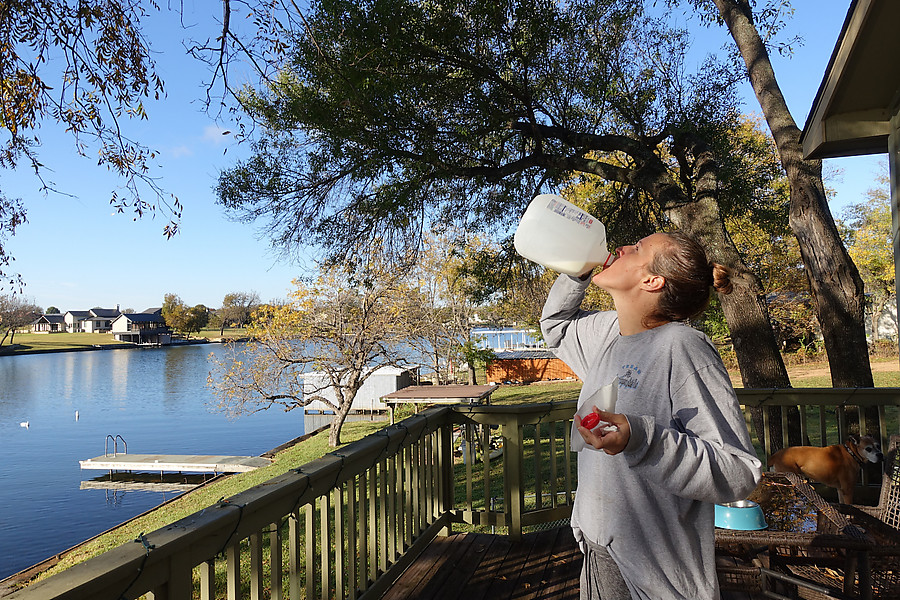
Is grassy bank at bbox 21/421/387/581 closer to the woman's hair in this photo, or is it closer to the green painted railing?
the green painted railing

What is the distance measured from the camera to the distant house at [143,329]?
68.9 meters

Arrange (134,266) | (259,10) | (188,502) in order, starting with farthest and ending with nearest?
(134,266)
(188,502)
(259,10)

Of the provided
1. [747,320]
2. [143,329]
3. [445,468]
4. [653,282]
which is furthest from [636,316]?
[143,329]

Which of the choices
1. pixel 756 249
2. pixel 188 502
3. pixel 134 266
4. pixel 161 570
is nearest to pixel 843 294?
pixel 161 570

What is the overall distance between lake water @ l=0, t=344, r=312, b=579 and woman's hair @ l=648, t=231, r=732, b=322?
1292 cm

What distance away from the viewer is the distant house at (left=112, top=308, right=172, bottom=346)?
68875 mm

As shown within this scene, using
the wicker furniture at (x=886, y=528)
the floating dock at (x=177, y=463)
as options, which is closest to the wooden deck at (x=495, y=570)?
the wicker furniture at (x=886, y=528)

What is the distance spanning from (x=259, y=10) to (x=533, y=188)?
407 cm

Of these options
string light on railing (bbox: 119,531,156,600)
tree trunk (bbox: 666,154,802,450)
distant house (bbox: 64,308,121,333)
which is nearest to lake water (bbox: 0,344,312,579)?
string light on railing (bbox: 119,531,156,600)

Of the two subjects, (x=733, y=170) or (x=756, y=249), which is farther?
(x=756, y=249)

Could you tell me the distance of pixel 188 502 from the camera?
11547mm

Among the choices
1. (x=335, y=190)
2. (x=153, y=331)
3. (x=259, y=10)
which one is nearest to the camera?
(x=259, y=10)

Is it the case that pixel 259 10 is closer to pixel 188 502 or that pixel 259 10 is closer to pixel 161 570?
pixel 161 570

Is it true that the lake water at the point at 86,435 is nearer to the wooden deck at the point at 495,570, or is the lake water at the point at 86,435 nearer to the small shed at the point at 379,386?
the small shed at the point at 379,386
